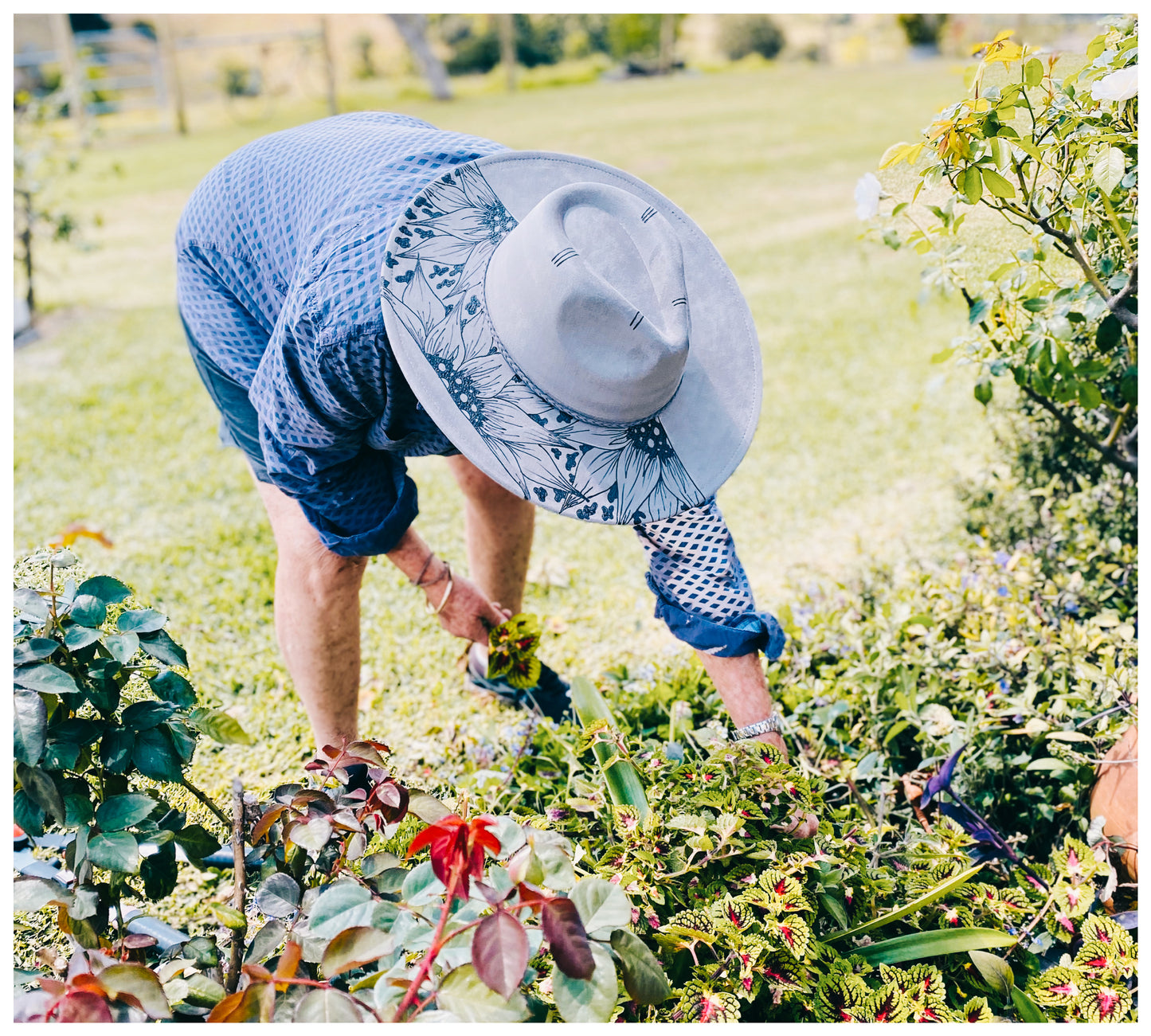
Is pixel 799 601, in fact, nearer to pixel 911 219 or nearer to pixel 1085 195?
pixel 911 219

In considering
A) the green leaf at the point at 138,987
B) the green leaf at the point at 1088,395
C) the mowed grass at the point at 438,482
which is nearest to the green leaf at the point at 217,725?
the green leaf at the point at 138,987

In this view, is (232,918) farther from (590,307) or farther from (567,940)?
(590,307)

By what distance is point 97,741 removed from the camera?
1.45m

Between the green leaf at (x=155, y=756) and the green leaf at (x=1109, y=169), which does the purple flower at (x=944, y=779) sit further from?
the green leaf at (x=155, y=756)

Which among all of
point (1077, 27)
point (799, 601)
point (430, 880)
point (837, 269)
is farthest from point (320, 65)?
point (430, 880)

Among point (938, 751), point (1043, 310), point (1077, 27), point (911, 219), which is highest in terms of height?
point (1077, 27)

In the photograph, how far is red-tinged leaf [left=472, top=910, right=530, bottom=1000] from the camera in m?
1.04

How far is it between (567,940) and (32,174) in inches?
279

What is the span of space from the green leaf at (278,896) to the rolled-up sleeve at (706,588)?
0.72 m

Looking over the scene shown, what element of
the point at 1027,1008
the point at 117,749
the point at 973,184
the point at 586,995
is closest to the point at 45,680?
the point at 117,749

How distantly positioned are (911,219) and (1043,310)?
35 cm

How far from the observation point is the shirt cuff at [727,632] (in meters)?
1.66

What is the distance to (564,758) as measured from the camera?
80.7 inches

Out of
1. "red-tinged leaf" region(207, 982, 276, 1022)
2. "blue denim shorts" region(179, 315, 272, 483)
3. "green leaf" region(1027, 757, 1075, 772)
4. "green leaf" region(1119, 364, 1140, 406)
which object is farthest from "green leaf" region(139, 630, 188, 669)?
"green leaf" region(1119, 364, 1140, 406)
